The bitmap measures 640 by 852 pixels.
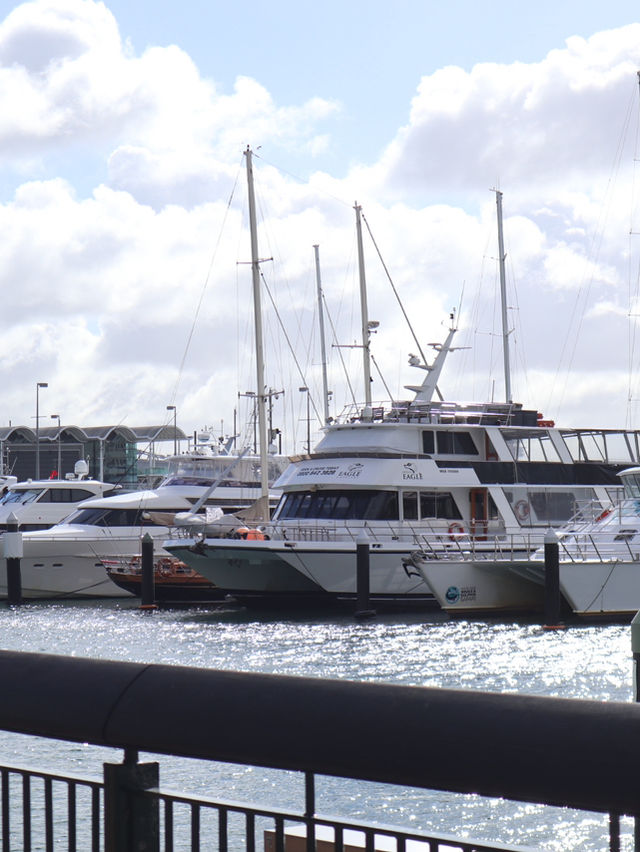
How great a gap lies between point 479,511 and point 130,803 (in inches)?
1300

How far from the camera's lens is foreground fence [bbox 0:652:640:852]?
2582 millimetres

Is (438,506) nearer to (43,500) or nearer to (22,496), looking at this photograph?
(43,500)

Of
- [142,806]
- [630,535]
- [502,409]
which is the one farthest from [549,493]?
[142,806]

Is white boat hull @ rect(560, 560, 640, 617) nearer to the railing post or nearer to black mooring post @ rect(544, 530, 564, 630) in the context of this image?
black mooring post @ rect(544, 530, 564, 630)

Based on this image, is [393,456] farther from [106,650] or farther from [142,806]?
[142,806]

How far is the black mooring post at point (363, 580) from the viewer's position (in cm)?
3084

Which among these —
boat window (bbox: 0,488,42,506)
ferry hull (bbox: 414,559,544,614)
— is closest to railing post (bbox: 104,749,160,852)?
ferry hull (bbox: 414,559,544,614)

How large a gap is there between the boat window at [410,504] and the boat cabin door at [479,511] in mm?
1846

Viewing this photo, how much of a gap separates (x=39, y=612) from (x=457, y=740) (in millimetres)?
33713

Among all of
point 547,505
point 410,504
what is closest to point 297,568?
point 410,504

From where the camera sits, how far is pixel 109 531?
40.5 metres

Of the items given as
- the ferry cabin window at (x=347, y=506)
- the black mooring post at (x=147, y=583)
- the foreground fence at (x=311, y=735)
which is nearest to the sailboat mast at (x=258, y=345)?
the ferry cabin window at (x=347, y=506)

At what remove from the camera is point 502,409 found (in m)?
38.0

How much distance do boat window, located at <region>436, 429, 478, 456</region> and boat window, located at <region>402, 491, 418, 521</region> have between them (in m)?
1.93
